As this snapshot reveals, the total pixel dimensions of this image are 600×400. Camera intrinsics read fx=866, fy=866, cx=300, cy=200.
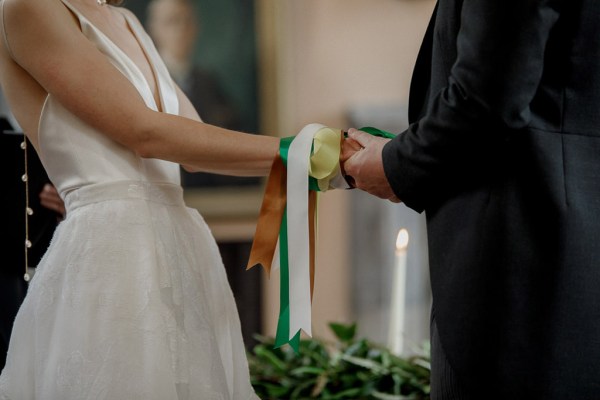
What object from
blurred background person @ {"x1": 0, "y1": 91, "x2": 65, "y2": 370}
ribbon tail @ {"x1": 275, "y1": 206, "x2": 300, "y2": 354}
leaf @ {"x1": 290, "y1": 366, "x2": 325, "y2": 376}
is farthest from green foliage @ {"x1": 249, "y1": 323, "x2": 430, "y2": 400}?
blurred background person @ {"x1": 0, "y1": 91, "x2": 65, "y2": 370}

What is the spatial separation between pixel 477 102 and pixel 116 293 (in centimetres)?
87

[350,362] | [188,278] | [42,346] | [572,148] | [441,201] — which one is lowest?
[350,362]

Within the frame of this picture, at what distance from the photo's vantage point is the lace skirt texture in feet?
6.09

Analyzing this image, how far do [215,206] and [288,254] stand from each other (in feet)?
18.5

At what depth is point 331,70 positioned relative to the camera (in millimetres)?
7793

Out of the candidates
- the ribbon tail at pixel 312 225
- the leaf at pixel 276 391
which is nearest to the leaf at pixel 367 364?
the leaf at pixel 276 391

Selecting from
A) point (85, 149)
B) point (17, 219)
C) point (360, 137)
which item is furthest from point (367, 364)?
point (85, 149)

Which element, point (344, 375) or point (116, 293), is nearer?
point (116, 293)

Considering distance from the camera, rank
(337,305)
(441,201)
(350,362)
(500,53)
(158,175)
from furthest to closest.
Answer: (337,305) < (350,362) < (158,175) < (441,201) < (500,53)

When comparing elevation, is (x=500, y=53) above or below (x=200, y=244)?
above

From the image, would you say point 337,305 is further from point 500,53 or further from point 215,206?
point 500,53

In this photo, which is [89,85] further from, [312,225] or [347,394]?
[347,394]

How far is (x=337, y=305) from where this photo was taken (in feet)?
24.8

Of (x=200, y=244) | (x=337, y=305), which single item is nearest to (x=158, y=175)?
(x=200, y=244)
